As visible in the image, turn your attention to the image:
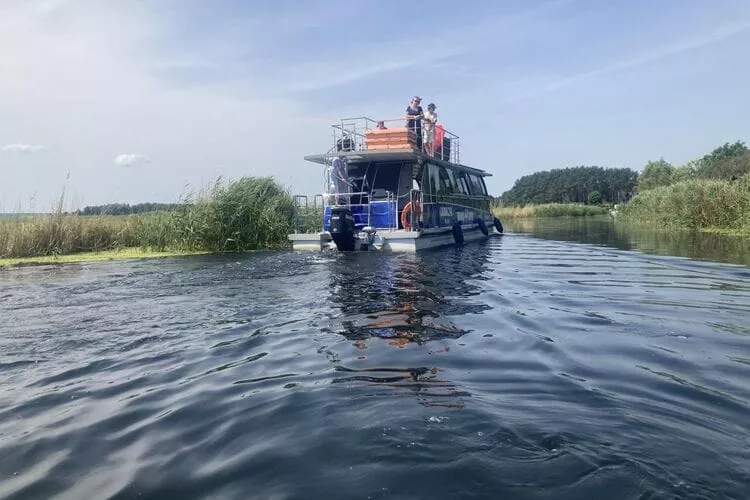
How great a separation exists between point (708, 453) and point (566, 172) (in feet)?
393

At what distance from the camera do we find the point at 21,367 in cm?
507

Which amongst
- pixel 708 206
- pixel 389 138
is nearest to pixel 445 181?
pixel 389 138

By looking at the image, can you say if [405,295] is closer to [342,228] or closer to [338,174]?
[342,228]

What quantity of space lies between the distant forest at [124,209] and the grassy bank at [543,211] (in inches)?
1518

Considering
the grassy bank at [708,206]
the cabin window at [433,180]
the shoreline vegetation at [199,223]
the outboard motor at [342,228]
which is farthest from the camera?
the grassy bank at [708,206]

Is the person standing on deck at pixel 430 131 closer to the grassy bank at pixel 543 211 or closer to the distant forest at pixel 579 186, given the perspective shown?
the grassy bank at pixel 543 211

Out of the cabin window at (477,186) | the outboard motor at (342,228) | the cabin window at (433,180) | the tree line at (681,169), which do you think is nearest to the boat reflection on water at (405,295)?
the outboard motor at (342,228)

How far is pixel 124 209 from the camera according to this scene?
71.6 feet

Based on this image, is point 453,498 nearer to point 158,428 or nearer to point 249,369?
point 158,428

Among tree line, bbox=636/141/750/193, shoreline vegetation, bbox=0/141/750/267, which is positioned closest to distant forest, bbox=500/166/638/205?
tree line, bbox=636/141/750/193

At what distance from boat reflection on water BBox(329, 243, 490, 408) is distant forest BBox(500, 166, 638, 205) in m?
94.8

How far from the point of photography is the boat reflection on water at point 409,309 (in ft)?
14.8

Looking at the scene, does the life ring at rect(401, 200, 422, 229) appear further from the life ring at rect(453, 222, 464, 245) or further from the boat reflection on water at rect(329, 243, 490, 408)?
the life ring at rect(453, 222, 464, 245)

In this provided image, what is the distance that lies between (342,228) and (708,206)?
1874 cm
